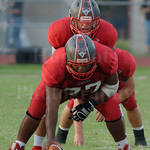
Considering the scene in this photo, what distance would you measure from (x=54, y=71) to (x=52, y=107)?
0.30 m

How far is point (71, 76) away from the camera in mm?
3725

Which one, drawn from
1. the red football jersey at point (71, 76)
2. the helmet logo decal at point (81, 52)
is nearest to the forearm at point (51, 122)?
the red football jersey at point (71, 76)

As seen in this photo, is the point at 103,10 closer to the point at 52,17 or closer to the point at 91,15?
the point at 52,17

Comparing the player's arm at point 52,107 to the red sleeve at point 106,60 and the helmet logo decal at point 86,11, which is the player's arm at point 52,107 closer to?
the red sleeve at point 106,60

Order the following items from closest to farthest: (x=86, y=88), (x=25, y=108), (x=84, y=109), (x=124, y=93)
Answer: (x=86, y=88) → (x=84, y=109) → (x=124, y=93) → (x=25, y=108)

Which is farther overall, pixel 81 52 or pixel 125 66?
pixel 125 66

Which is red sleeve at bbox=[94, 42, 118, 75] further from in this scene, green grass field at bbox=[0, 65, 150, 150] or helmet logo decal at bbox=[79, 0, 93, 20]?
green grass field at bbox=[0, 65, 150, 150]

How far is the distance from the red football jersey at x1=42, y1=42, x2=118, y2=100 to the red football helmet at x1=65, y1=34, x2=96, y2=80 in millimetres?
68

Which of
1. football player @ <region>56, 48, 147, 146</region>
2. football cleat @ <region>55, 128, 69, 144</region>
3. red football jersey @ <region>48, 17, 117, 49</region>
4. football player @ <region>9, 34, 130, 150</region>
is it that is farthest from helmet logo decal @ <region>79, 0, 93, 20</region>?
football cleat @ <region>55, 128, 69, 144</region>

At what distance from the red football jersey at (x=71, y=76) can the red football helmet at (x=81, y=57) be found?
7 centimetres

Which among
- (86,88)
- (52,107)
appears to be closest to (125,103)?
(86,88)

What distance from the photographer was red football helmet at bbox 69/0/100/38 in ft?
14.2

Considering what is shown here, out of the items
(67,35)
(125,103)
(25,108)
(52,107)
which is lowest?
(25,108)

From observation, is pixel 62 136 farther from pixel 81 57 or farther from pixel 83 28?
pixel 81 57
